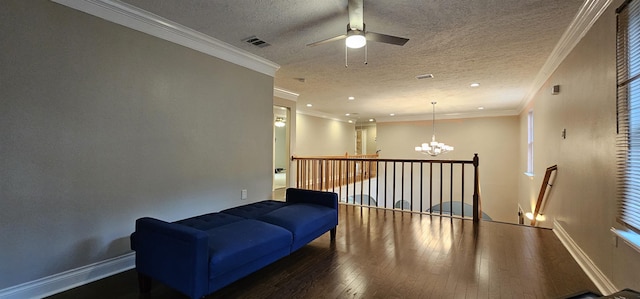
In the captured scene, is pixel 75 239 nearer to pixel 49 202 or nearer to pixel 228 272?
pixel 49 202

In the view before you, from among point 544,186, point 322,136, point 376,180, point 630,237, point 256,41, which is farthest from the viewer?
point 322,136

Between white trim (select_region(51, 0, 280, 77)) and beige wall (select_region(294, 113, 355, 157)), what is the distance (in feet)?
14.3

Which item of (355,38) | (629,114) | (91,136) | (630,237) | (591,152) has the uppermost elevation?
(355,38)

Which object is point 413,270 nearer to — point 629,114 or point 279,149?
point 629,114

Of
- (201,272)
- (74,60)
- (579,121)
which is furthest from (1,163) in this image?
(579,121)

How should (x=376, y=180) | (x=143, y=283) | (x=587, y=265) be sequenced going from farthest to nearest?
(x=376, y=180), (x=587, y=265), (x=143, y=283)

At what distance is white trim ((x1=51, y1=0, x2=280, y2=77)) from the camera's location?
7.62 ft

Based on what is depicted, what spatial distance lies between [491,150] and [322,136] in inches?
214

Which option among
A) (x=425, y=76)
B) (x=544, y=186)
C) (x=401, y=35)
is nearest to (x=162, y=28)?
(x=401, y=35)

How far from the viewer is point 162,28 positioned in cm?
277

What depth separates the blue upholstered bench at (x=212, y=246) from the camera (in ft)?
5.85

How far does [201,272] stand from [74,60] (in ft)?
6.72

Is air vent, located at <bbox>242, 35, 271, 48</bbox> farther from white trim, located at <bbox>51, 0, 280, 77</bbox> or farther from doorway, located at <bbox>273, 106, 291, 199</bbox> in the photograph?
doorway, located at <bbox>273, 106, 291, 199</bbox>

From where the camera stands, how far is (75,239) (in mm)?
2229
